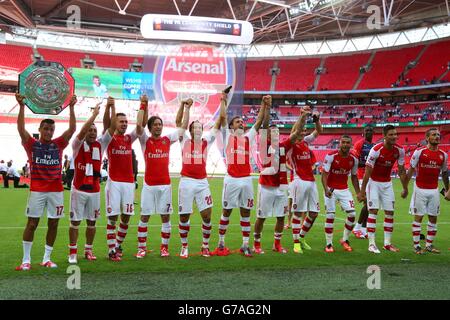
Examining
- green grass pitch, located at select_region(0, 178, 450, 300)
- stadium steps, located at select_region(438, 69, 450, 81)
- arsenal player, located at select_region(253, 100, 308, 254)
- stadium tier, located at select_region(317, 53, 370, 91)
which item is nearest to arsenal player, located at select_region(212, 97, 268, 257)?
arsenal player, located at select_region(253, 100, 308, 254)

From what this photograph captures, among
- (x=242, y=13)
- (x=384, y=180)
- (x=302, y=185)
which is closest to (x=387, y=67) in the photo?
(x=242, y=13)

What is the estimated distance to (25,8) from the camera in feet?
121

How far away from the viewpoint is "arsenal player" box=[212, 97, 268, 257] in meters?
7.30

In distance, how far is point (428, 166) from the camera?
7.88 metres

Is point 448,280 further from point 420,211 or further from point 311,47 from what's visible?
point 311,47

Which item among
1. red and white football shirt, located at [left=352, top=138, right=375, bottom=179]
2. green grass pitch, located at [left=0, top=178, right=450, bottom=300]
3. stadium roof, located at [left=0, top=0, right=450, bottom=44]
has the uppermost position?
stadium roof, located at [left=0, top=0, right=450, bottom=44]

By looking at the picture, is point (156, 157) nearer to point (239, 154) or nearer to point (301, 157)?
point (239, 154)

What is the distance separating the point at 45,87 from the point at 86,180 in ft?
6.11

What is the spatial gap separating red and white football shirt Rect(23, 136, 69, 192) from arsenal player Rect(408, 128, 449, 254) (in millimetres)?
5866

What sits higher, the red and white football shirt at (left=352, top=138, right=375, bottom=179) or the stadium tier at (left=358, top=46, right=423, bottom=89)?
the stadium tier at (left=358, top=46, right=423, bottom=89)

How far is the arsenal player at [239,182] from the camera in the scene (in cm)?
730

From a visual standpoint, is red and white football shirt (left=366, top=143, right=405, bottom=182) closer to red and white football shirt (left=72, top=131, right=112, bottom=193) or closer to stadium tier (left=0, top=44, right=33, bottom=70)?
red and white football shirt (left=72, top=131, right=112, bottom=193)

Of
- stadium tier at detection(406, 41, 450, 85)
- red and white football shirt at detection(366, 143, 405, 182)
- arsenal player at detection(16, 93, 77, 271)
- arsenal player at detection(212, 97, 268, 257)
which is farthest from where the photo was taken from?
stadium tier at detection(406, 41, 450, 85)
